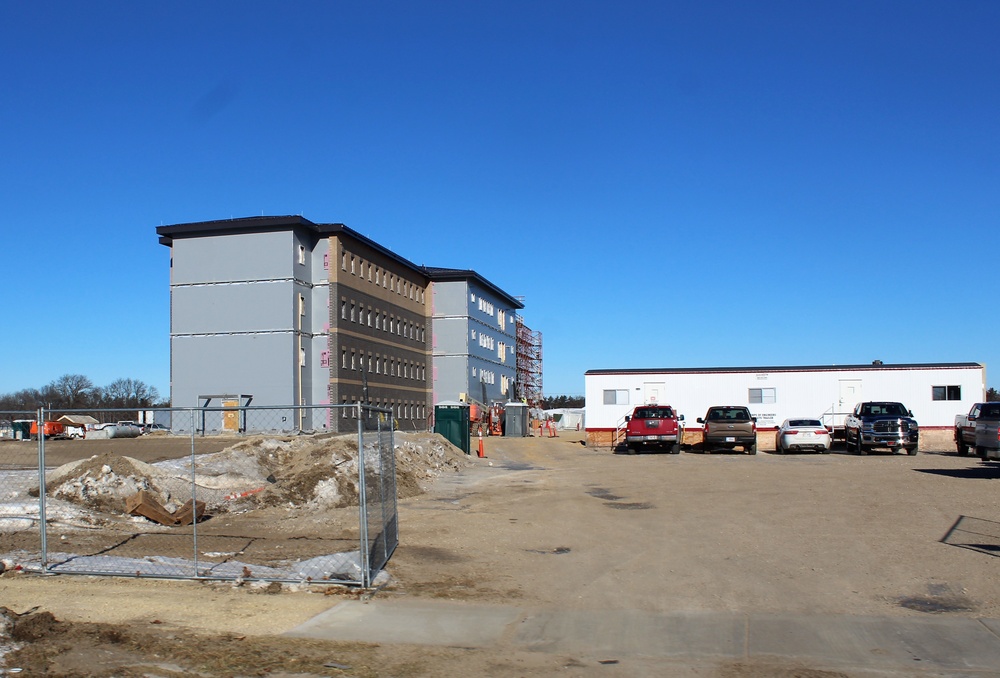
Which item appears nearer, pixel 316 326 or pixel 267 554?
pixel 267 554

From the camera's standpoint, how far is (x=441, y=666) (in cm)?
724

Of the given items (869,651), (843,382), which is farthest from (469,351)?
(869,651)

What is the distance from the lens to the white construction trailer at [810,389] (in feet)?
154

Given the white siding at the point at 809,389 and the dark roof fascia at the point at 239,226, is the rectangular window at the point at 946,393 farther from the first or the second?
the dark roof fascia at the point at 239,226

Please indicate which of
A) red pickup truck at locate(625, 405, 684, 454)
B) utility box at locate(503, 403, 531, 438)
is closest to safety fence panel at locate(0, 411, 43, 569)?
red pickup truck at locate(625, 405, 684, 454)

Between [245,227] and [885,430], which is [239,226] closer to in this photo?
[245,227]

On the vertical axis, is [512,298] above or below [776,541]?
above

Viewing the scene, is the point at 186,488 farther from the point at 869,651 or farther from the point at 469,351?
the point at 469,351

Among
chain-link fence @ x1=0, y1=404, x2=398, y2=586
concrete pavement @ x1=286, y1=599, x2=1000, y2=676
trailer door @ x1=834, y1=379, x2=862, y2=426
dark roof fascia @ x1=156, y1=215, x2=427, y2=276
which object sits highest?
dark roof fascia @ x1=156, y1=215, x2=427, y2=276

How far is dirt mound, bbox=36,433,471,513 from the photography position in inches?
714

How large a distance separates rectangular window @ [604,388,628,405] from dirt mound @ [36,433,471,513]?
25965 millimetres

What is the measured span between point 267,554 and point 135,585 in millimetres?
2397

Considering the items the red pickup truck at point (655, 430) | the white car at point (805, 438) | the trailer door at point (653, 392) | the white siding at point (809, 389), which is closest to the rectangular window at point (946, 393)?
the white siding at point (809, 389)

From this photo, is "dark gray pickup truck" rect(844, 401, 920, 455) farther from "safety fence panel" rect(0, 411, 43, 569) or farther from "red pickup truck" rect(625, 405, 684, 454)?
"safety fence panel" rect(0, 411, 43, 569)
